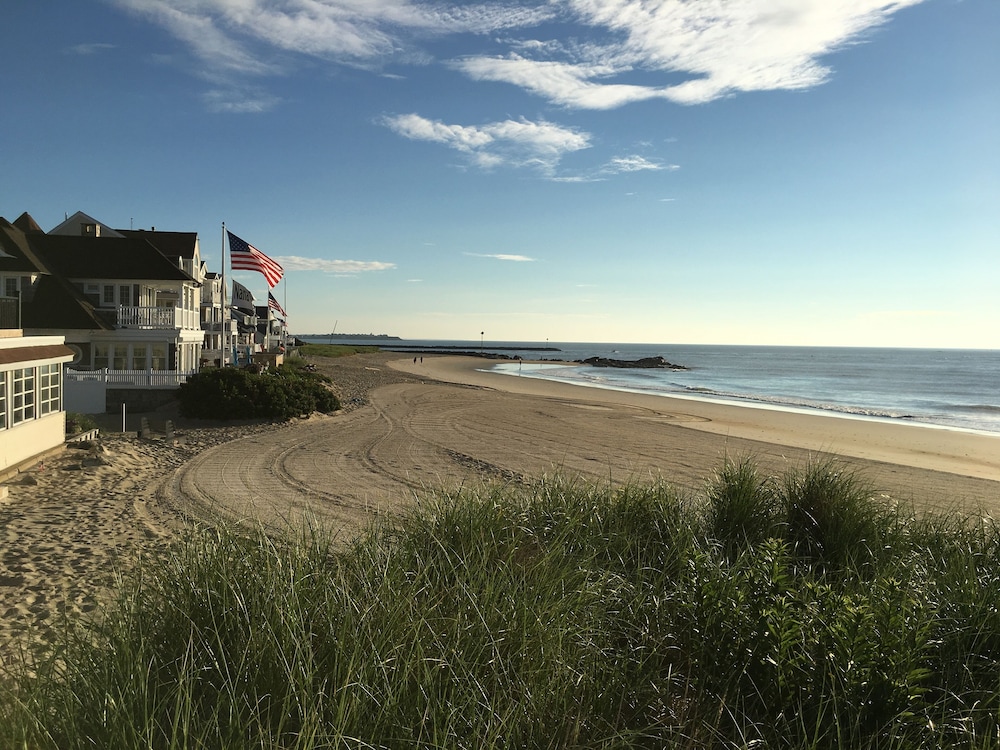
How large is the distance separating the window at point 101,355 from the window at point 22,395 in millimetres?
14652

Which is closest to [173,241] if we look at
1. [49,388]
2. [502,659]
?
[49,388]

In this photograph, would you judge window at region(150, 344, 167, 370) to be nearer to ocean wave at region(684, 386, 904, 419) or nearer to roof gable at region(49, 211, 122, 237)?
roof gable at region(49, 211, 122, 237)

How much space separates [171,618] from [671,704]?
109 inches

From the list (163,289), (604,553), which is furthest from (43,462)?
(163,289)

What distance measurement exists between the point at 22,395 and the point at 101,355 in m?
15.6

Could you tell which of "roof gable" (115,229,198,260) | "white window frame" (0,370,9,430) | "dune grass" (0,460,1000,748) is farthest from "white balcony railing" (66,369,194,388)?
"dune grass" (0,460,1000,748)

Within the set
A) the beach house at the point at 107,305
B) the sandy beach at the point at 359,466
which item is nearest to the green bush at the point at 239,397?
the sandy beach at the point at 359,466

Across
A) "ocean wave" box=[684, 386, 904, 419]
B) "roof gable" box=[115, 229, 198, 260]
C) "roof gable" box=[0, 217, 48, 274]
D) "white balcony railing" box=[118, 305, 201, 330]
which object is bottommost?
"ocean wave" box=[684, 386, 904, 419]

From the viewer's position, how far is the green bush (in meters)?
22.5

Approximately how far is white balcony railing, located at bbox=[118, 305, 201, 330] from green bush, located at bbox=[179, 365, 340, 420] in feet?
18.1

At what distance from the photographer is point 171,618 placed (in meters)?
3.78

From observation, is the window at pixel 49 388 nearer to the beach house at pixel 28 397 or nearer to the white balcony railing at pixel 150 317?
the beach house at pixel 28 397

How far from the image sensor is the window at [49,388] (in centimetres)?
1427

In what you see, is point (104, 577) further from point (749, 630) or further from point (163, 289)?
point (163, 289)
